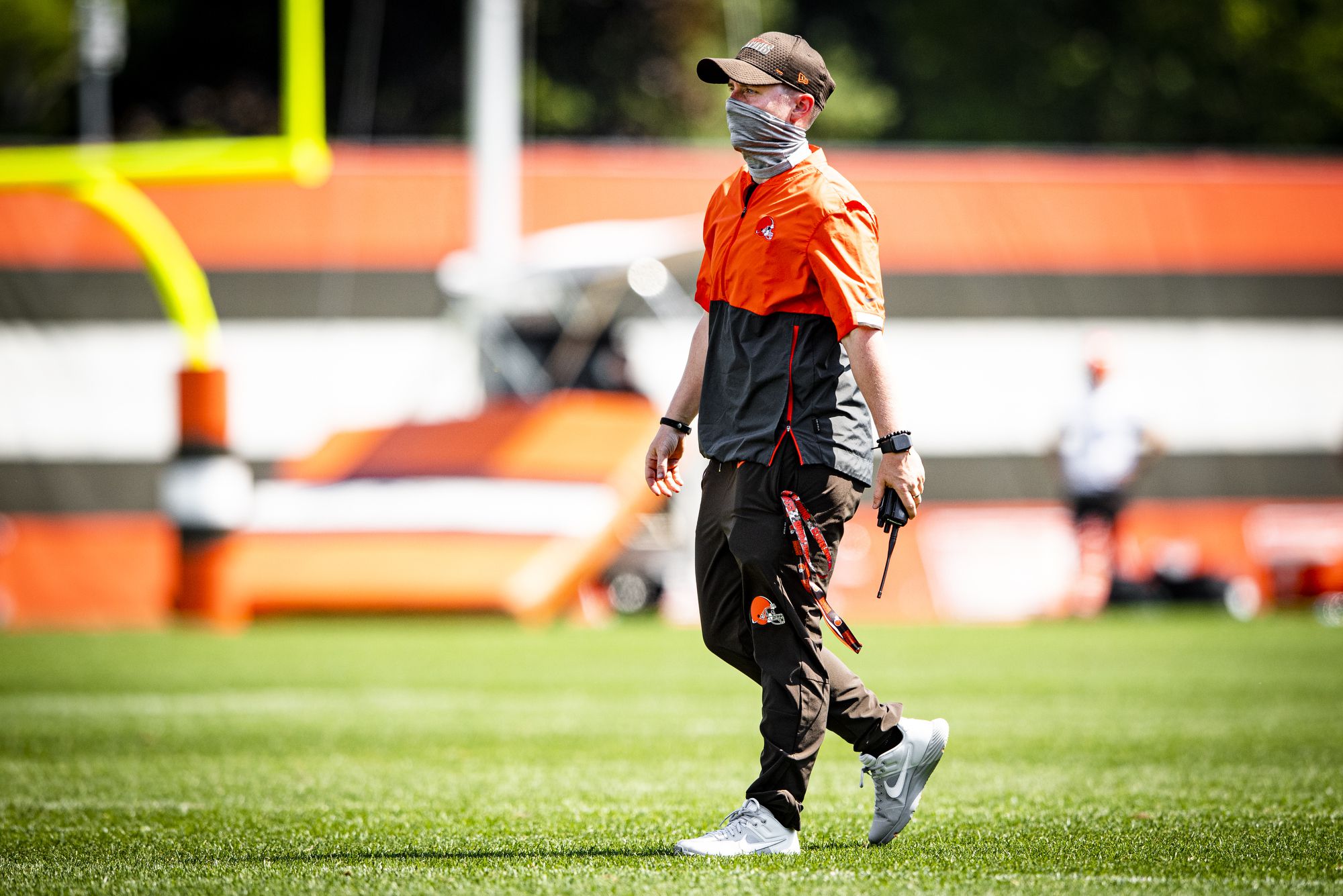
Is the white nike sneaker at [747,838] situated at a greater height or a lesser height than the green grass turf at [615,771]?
greater

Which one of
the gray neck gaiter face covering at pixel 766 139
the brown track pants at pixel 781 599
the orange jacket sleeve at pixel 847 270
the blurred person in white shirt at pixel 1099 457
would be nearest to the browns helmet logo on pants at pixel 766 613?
the brown track pants at pixel 781 599

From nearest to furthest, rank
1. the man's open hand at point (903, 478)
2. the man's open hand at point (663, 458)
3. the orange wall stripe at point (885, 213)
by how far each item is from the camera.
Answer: the man's open hand at point (903, 478) → the man's open hand at point (663, 458) → the orange wall stripe at point (885, 213)

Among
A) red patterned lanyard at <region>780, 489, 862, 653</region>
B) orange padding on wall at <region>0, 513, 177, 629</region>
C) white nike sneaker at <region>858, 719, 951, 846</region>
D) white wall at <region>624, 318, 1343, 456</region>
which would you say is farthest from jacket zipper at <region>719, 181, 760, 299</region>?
white wall at <region>624, 318, 1343, 456</region>

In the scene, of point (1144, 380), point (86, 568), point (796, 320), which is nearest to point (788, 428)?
point (796, 320)

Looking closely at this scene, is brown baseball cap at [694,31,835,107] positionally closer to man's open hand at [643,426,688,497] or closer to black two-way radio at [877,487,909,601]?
man's open hand at [643,426,688,497]

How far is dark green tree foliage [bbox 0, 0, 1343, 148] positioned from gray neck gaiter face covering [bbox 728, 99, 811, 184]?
23.9m

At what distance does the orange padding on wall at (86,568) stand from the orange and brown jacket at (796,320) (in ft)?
37.3

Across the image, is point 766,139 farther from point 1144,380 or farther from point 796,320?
point 1144,380

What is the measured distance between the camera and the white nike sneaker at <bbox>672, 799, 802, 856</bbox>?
3.95 metres

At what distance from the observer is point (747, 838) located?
3965 millimetres

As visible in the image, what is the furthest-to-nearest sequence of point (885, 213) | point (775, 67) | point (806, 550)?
point (885, 213), point (775, 67), point (806, 550)

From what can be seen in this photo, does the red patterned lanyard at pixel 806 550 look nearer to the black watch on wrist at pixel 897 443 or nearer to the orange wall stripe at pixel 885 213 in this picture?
the black watch on wrist at pixel 897 443

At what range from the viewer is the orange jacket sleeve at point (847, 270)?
383 centimetres

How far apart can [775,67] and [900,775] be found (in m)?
1.78
